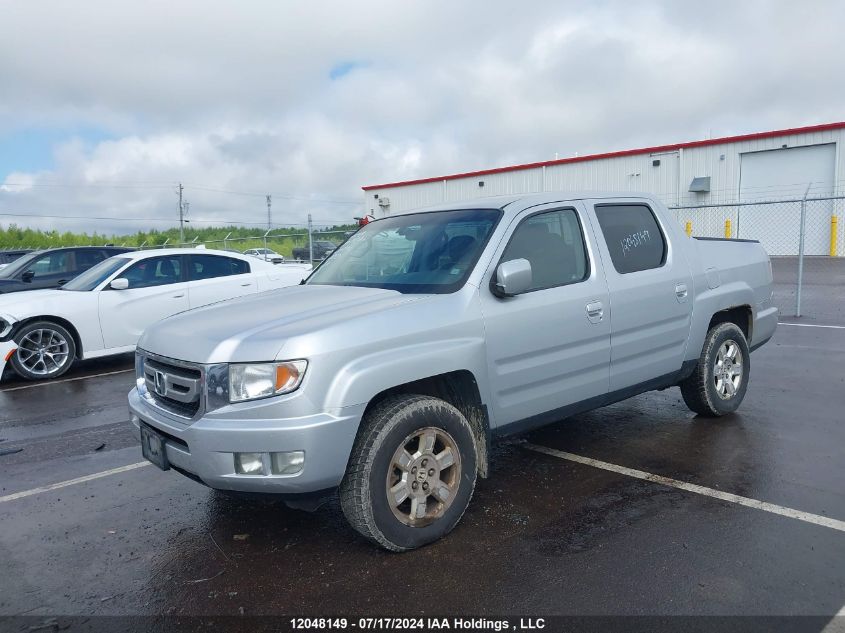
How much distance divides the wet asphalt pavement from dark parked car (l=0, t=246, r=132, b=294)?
7.00 meters

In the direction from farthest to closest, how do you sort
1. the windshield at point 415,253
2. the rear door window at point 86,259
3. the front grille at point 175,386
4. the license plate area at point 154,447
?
the rear door window at point 86,259, the windshield at point 415,253, the license plate area at point 154,447, the front grille at point 175,386

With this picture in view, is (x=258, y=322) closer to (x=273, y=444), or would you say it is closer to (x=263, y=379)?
(x=263, y=379)

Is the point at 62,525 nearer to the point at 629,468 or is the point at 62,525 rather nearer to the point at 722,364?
the point at 629,468

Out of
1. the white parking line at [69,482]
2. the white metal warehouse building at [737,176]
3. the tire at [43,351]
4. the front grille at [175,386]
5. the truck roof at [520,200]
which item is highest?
the white metal warehouse building at [737,176]

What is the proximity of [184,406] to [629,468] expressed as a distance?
295 cm

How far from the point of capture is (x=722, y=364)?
5.63m

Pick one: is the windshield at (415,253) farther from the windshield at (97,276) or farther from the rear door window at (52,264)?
the rear door window at (52,264)

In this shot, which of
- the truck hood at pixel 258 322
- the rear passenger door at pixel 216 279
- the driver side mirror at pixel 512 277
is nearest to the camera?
the truck hood at pixel 258 322

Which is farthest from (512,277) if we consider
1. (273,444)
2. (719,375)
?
(719,375)

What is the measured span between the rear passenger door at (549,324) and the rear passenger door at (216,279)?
6356mm

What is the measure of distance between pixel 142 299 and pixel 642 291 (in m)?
7.00

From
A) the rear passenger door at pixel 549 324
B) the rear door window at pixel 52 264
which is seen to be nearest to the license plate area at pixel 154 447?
the rear passenger door at pixel 549 324

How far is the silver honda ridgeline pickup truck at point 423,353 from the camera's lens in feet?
10.2

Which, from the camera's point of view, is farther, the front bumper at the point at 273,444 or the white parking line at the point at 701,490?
the white parking line at the point at 701,490
